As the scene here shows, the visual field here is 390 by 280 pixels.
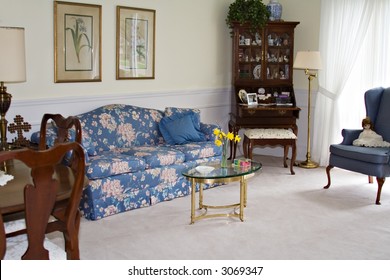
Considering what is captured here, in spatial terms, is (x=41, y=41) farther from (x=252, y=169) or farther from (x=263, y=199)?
(x=263, y=199)

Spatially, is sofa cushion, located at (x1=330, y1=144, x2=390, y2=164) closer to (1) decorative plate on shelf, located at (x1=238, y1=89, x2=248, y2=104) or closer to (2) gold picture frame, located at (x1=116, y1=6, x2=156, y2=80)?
(1) decorative plate on shelf, located at (x1=238, y1=89, x2=248, y2=104)

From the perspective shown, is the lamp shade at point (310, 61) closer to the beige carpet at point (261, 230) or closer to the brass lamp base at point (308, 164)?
the brass lamp base at point (308, 164)

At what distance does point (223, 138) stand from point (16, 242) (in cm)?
221

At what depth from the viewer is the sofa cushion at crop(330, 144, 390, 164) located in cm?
481

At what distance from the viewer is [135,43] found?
5.58 meters

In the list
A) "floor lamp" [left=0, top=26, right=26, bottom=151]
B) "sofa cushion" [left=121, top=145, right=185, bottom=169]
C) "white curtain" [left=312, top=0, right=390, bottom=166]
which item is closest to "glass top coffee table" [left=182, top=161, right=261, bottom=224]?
"sofa cushion" [left=121, top=145, right=185, bottom=169]

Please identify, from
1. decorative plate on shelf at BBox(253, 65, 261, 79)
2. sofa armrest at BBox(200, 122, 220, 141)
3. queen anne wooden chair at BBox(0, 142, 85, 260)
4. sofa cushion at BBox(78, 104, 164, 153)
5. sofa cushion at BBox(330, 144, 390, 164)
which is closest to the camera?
queen anne wooden chair at BBox(0, 142, 85, 260)

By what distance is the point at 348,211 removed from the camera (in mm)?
4680

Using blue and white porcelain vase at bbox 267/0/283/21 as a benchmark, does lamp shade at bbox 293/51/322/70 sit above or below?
below

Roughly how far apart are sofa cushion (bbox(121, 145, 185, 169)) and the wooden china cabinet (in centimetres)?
151

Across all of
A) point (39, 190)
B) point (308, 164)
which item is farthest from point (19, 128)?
point (308, 164)

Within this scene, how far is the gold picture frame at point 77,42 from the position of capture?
487 cm

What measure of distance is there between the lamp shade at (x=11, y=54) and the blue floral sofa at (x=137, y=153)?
112 centimetres

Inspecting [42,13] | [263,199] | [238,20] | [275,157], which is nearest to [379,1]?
[238,20]
